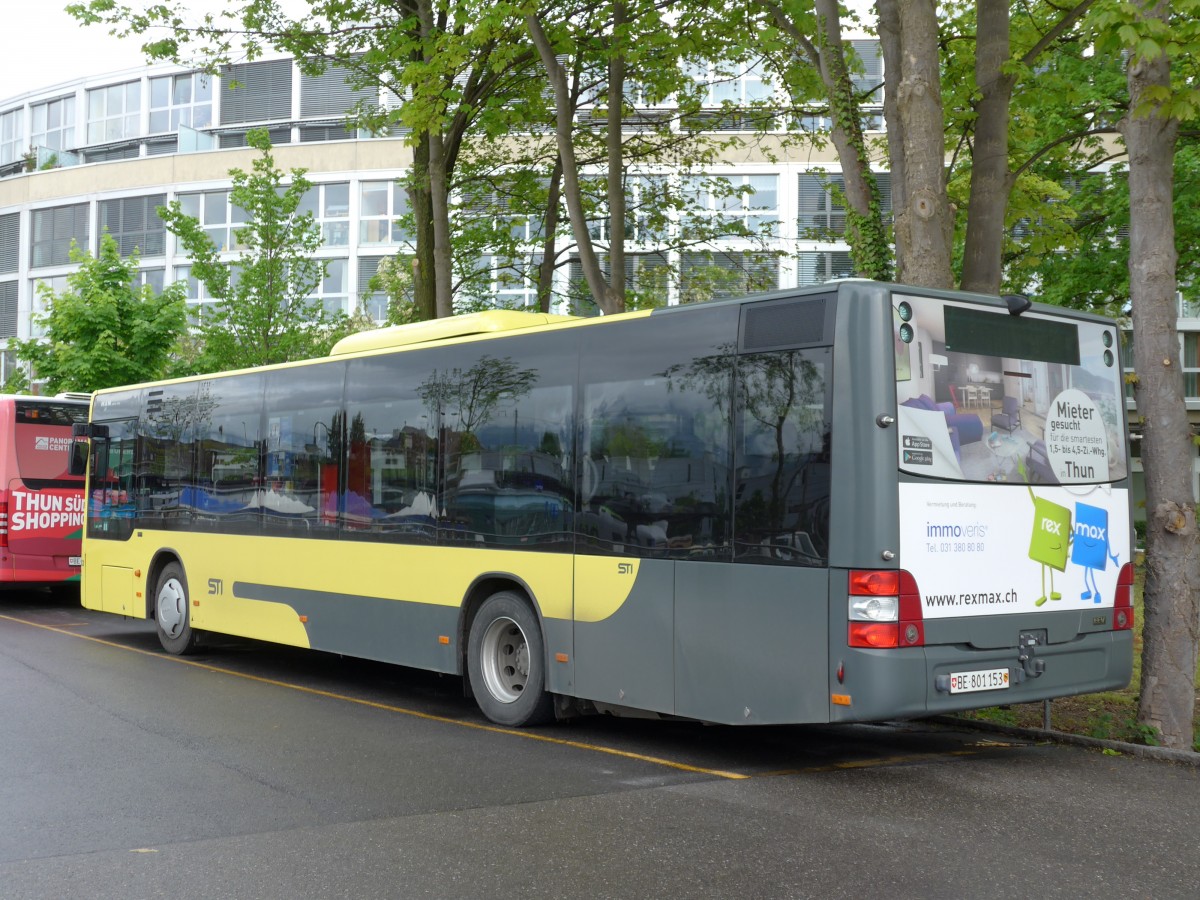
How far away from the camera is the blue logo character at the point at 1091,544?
8367 millimetres

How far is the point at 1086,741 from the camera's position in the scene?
8.83m

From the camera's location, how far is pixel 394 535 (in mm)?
10867

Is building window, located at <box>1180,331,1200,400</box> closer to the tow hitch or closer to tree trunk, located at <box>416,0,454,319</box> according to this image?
tree trunk, located at <box>416,0,454,319</box>

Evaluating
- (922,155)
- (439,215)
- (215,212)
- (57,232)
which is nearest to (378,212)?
(215,212)

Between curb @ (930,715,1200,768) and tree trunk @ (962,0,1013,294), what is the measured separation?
3.69 metres

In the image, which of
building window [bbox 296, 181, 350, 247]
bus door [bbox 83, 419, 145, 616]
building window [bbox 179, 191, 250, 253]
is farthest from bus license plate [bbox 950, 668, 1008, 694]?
building window [bbox 179, 191, 250, 253]

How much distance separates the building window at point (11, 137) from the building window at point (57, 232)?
24.9ft

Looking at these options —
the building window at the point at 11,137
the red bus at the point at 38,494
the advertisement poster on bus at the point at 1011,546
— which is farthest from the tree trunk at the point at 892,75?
the building window at the point at 11,137

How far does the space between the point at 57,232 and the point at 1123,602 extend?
172 ft

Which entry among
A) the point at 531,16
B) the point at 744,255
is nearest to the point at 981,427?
the point at 531,16

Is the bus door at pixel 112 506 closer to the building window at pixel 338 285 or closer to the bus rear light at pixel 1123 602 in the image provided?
the bus rear light at pixel 1123 602

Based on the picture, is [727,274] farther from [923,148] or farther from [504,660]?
[504,660]

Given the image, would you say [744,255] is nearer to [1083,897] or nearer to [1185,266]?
[1185,266]

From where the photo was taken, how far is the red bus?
18.8 m
